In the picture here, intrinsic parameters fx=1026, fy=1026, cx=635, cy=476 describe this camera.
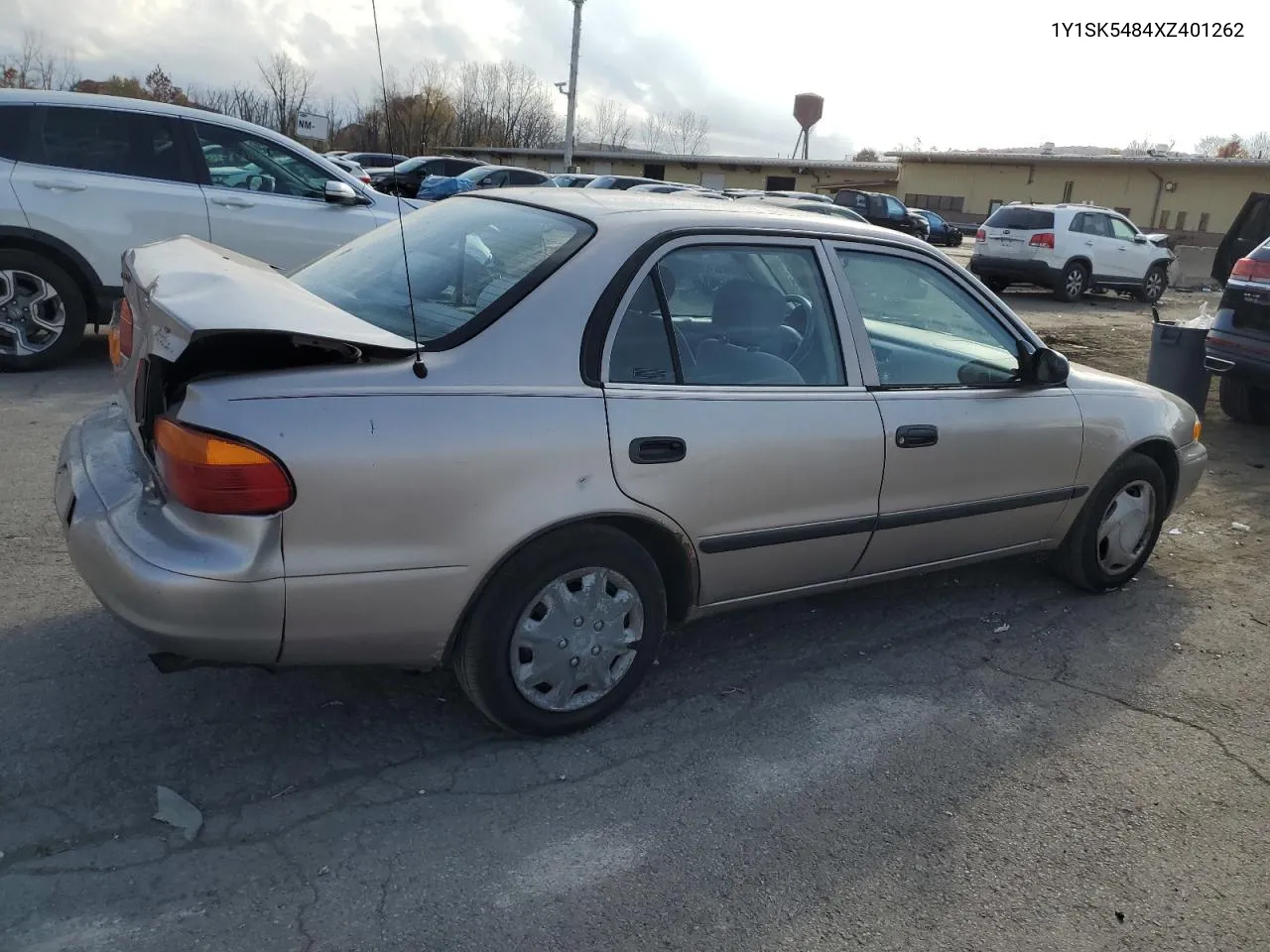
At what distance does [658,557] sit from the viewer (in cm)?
337

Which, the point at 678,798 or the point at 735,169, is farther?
the point at 735,169

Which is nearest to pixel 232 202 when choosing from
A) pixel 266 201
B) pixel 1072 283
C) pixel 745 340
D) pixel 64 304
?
pixel 266 201

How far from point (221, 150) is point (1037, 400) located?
634 centimetres

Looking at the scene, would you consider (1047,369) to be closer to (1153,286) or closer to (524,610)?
(524,610)

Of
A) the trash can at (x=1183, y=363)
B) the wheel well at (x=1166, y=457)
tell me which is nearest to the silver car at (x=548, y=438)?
the wheel well at (x=1166, y=457)

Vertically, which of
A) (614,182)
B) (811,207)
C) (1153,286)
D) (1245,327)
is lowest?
(1153,286)

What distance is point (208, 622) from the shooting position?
2.60m

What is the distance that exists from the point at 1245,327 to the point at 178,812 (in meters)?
7.82

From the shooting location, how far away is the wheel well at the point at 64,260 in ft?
23.0

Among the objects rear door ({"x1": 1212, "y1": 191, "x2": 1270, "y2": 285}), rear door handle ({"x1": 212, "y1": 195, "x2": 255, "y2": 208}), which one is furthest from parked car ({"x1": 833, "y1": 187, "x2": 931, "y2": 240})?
rear door handle ({"x1": 212, "y1": 195, "x2": 255, "y2": 208})

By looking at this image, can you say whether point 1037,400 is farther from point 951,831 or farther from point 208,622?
point 208,622

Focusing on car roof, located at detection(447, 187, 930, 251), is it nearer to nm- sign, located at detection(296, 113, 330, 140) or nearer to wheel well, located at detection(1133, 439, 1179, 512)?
nm- sign, located at detection(296, 113, 330, 140)

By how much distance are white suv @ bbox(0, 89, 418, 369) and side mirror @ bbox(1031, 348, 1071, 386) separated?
4.64m

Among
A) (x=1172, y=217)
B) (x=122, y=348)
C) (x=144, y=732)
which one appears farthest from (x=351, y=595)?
(x=1172, y=217)
